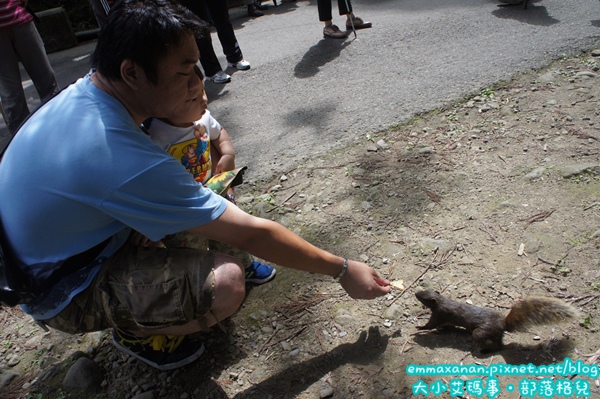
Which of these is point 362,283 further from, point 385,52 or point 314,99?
point 385,52

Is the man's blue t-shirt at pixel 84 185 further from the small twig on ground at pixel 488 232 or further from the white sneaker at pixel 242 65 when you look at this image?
the white sneaker at pixel 242 65

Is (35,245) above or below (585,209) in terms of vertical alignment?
above

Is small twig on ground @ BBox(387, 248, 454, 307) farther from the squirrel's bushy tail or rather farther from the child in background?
the child in background

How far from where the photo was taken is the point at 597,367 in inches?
73.2

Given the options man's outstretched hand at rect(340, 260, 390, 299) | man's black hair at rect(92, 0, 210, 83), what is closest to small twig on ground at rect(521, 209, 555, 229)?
man's outstretched hand at rect(340, 260, 390, 299)

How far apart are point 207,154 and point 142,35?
102cm

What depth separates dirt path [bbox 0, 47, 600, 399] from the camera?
207 cm

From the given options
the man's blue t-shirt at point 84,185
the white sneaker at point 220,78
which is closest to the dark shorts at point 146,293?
the man's blue t-shirt at point 84,185

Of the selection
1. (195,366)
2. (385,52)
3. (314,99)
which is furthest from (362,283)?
(385,52)

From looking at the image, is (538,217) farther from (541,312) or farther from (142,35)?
(142,35)

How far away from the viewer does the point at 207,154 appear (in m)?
2.56

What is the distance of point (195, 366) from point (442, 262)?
4.60 ft

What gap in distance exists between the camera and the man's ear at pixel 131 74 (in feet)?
5.32

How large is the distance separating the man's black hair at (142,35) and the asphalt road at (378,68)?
6.13 feet
